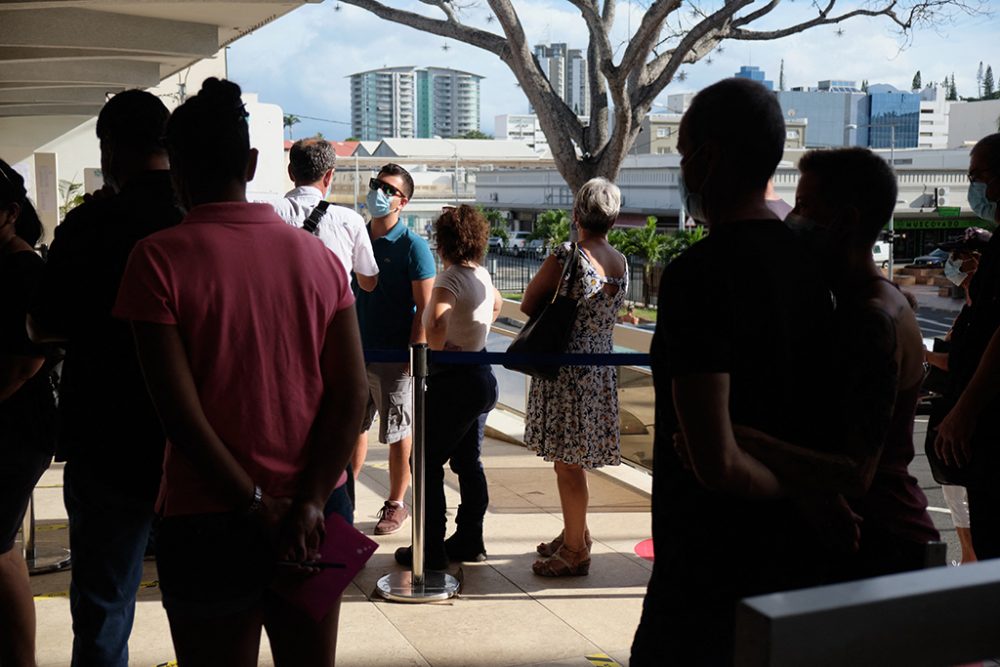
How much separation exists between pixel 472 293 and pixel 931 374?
7.15ft

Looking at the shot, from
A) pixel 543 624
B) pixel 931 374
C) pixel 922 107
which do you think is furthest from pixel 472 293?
pixel 922 107

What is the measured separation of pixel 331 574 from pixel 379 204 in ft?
11.8

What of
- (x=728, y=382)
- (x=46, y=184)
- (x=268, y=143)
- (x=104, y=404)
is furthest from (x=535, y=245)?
(x=728, y=382)

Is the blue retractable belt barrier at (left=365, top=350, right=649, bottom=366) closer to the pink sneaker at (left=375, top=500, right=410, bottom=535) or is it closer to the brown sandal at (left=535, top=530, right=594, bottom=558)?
the brown sandal at (left=535, top=530, right=594, bottom=558)

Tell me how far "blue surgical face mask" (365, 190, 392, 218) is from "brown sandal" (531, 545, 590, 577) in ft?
6.76

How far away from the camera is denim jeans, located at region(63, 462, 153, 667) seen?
2615 millimetres

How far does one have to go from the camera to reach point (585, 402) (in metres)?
5.03

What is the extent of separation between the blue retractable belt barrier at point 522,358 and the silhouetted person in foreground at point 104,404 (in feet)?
7.26

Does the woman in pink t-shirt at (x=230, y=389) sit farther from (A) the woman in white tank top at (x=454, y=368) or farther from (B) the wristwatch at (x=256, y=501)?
(A) the woman in white tank top at (x=454, y=368)

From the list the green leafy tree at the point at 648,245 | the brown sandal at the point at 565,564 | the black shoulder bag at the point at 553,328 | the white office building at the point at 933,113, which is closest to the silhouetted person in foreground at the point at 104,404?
the black shoulder bag at the point at 553,328

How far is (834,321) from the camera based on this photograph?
2.03 metres

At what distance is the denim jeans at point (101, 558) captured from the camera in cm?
262

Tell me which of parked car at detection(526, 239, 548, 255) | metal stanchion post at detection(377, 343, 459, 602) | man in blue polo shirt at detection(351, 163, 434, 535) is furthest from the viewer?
parked car at detection(526, 239, 548, 255)

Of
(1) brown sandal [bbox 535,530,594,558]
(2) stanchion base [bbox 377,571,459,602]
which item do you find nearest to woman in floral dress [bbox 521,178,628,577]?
(1) brown sandal [bbox 535,530,594,558]
